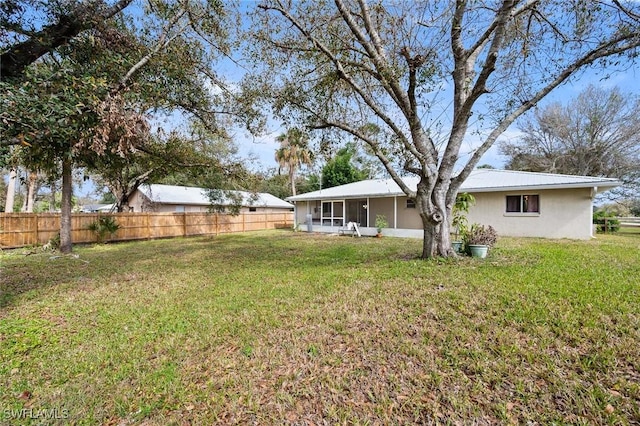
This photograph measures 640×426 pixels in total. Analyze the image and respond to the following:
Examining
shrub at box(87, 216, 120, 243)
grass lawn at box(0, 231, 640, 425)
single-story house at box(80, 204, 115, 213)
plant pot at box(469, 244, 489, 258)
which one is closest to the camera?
grass lawn at box(0, 231, 640, 425)

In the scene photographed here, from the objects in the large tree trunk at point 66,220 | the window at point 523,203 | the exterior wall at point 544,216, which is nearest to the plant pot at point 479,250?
the exterior wall at point 544,216

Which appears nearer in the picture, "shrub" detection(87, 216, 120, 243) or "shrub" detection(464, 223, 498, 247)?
"shrub" detection(464, 223, 498, 247)

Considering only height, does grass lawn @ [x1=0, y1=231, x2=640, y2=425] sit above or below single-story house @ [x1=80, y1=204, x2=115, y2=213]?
below

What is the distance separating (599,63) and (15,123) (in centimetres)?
1039

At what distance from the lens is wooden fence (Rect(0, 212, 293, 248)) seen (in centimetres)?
1180

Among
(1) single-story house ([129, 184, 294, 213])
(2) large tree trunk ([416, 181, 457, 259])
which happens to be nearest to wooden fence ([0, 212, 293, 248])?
(1) single-story house ([129, 184, 294, 213])

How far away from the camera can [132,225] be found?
15430 mm

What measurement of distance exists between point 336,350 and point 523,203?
44.4 ft

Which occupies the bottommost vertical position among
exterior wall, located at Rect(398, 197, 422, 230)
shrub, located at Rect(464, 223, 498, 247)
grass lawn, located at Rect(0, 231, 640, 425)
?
grass lawn, located at Rect(0, 231, 640, 425)

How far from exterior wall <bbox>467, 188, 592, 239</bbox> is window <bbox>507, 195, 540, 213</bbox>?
0.18 meters

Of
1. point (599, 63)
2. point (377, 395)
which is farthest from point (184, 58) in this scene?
point (599, 63)

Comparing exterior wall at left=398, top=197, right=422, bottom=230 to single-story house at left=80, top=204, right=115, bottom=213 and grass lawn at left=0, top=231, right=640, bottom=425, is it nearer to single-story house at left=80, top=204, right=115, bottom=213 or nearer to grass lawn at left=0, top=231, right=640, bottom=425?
grass lawn at left=0, top=231, right=640, bottom=425

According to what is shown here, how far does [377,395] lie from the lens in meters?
2.73

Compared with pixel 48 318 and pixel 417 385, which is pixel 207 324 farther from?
pixel 417 385
